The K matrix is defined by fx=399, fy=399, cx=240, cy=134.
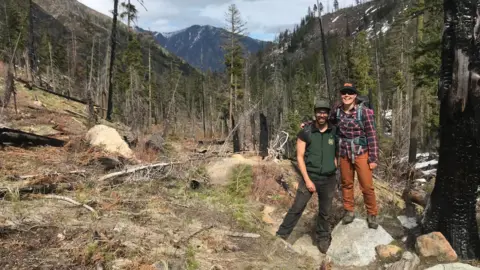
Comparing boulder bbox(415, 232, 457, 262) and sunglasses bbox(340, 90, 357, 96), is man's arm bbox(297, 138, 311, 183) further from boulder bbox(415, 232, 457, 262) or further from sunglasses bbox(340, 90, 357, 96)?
boulder bbox(415, 232, 457, 262)

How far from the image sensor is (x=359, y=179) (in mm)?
5305

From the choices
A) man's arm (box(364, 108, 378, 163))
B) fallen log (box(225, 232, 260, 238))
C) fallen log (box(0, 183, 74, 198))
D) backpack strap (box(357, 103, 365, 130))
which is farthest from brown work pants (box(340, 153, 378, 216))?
fallen log (box(0, 183, 74, 198))

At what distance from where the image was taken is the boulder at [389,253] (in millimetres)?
5121

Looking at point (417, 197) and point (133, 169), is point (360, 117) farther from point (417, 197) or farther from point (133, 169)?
point (133, 169)

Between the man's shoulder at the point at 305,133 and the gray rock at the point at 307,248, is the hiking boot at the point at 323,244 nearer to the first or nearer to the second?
the gray rock at the point at 307,248

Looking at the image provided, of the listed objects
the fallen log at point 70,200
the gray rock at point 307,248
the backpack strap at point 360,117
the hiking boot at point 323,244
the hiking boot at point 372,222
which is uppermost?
the backpack strap at point 360,117

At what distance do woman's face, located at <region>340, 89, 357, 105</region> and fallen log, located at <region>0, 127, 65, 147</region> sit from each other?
23.8 feet

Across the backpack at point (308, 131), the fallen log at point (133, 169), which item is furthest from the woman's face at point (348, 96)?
the fallen log at point (133, 169)

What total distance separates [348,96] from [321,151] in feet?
2.61

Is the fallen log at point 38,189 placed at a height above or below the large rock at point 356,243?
above

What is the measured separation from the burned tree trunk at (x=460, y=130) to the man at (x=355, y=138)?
884 millimetres

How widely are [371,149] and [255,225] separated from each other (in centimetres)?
227

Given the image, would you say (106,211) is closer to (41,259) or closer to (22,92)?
(41,259)

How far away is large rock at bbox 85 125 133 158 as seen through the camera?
9.88 m
